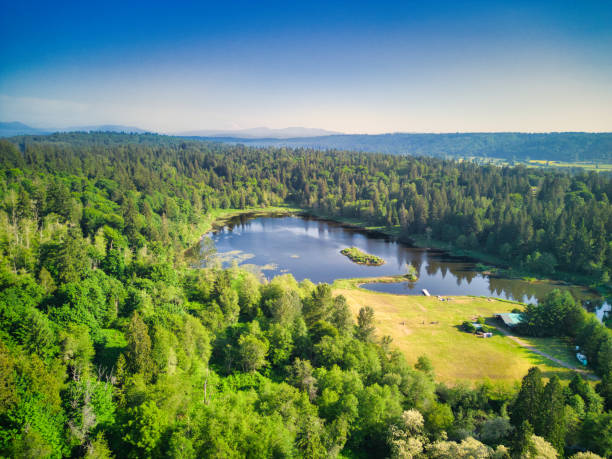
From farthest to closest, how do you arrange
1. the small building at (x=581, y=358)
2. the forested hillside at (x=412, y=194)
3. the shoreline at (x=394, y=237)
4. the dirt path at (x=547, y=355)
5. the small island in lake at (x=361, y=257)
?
the small island in lake at (x=361, y=257) → the forested hillside at (x=412, y=194) → the shoreline at (x=394, y=237) → the small building at (x=581, y=358) → the dirt path at (x=547, y=355)

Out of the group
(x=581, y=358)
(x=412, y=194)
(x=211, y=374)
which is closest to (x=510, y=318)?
(x=581, y=358)

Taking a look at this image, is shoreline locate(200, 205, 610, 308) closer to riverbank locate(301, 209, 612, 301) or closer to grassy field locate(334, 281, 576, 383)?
riverbank locate(301, 209, 612, 301)

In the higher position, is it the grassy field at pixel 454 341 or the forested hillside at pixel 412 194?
the forested hillside at pixel 412 194

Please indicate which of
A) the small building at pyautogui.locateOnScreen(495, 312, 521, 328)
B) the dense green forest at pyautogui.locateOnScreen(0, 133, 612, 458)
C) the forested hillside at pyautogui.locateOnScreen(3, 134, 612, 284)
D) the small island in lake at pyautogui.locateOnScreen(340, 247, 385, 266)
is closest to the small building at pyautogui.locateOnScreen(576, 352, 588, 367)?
the dense green forest at pyautogui.locateOnScreen(0, 133, 612, 458)

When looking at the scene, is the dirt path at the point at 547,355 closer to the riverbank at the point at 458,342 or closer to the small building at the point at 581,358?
the riverbank at the point at 458,342

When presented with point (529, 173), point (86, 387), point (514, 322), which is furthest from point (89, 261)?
point (529, 173)

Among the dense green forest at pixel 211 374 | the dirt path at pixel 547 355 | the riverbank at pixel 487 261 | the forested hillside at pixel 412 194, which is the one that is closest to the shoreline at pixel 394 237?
the riverbank at pixel 487 261
